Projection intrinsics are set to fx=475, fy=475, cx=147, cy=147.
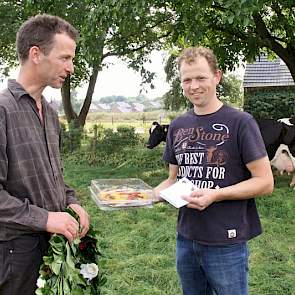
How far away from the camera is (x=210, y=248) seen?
2207 millimetres

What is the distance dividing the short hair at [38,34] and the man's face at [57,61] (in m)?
0.02

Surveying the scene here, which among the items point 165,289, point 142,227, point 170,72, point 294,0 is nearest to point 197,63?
point 165,289

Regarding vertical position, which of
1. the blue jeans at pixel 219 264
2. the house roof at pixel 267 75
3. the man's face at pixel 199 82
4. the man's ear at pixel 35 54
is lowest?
the blue jeans at pixel 219 264

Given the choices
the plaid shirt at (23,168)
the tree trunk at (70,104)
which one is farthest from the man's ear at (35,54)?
the tree trunk at (70,104)

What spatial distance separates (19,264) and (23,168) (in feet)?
1.30

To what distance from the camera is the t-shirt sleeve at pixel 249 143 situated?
2.12m

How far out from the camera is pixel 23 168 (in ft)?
6.23

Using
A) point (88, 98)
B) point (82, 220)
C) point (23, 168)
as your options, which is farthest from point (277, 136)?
point (88, 98)

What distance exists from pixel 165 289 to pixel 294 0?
263 inches

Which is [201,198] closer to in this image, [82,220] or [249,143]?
[249,143]

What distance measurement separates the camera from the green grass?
390 centimetres

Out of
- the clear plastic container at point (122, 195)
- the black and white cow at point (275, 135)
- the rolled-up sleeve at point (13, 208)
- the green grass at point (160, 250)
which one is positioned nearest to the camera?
the rolled-up sleeve at point (13, 208)

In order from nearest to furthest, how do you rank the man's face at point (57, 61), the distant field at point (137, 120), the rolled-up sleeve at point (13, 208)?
the rolled-up sleeve at point (13, 208) < the man's face at point (57, 61) < the distant field at point (137, 120)

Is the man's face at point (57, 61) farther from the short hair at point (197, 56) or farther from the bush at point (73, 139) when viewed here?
the bush at point (73, 139)
